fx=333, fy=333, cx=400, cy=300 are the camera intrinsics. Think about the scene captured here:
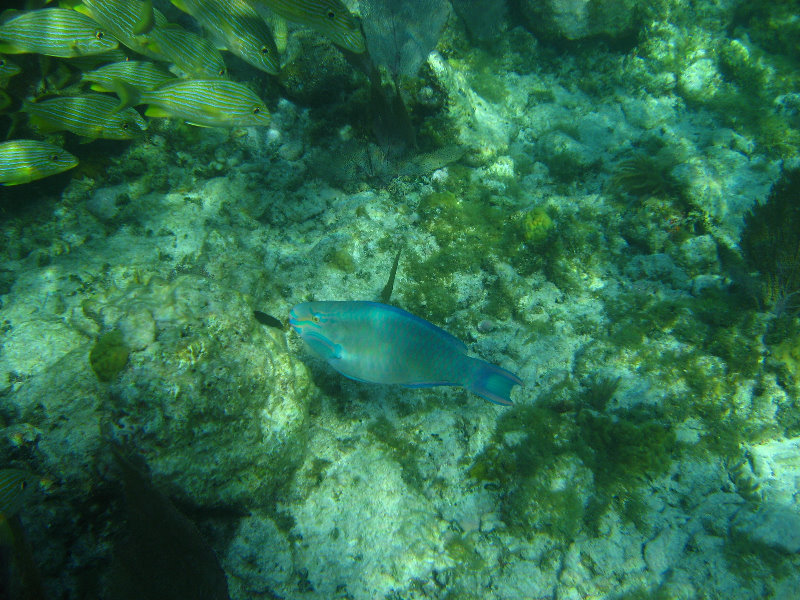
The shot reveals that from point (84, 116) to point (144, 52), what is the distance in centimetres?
90

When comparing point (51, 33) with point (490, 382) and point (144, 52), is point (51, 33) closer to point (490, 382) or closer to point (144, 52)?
point (144, 52)

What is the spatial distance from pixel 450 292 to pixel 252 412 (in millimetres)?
2069

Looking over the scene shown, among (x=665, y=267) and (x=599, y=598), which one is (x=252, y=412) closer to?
(x=599, y=598)

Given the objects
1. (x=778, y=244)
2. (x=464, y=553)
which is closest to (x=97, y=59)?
(x=464, y=553)

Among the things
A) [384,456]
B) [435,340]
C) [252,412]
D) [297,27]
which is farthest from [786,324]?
[297,27]

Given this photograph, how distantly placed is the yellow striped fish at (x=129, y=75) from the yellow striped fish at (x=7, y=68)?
0.75m

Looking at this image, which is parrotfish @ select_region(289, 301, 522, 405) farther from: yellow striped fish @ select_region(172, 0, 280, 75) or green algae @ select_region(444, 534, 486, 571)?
yellow striped fish @ select_region(172, 0, 280, 75)

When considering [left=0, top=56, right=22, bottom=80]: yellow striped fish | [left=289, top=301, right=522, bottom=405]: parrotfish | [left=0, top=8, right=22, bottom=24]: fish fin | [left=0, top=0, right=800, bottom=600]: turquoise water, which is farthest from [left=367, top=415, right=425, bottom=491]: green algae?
[left=0, top=8, right=22, bottom=24]: fish fin

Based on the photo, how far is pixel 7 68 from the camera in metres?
3.41

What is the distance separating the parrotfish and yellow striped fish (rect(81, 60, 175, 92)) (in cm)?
319

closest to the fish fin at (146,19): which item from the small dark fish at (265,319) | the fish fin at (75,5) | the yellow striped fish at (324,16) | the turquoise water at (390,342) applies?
the yellow striped fish at (324,16)

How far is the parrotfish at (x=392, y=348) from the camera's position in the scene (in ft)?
6.58

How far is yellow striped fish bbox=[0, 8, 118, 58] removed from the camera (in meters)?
3.13

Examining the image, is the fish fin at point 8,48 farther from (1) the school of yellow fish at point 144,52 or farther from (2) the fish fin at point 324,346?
(2) the fish fin at point 324,346
